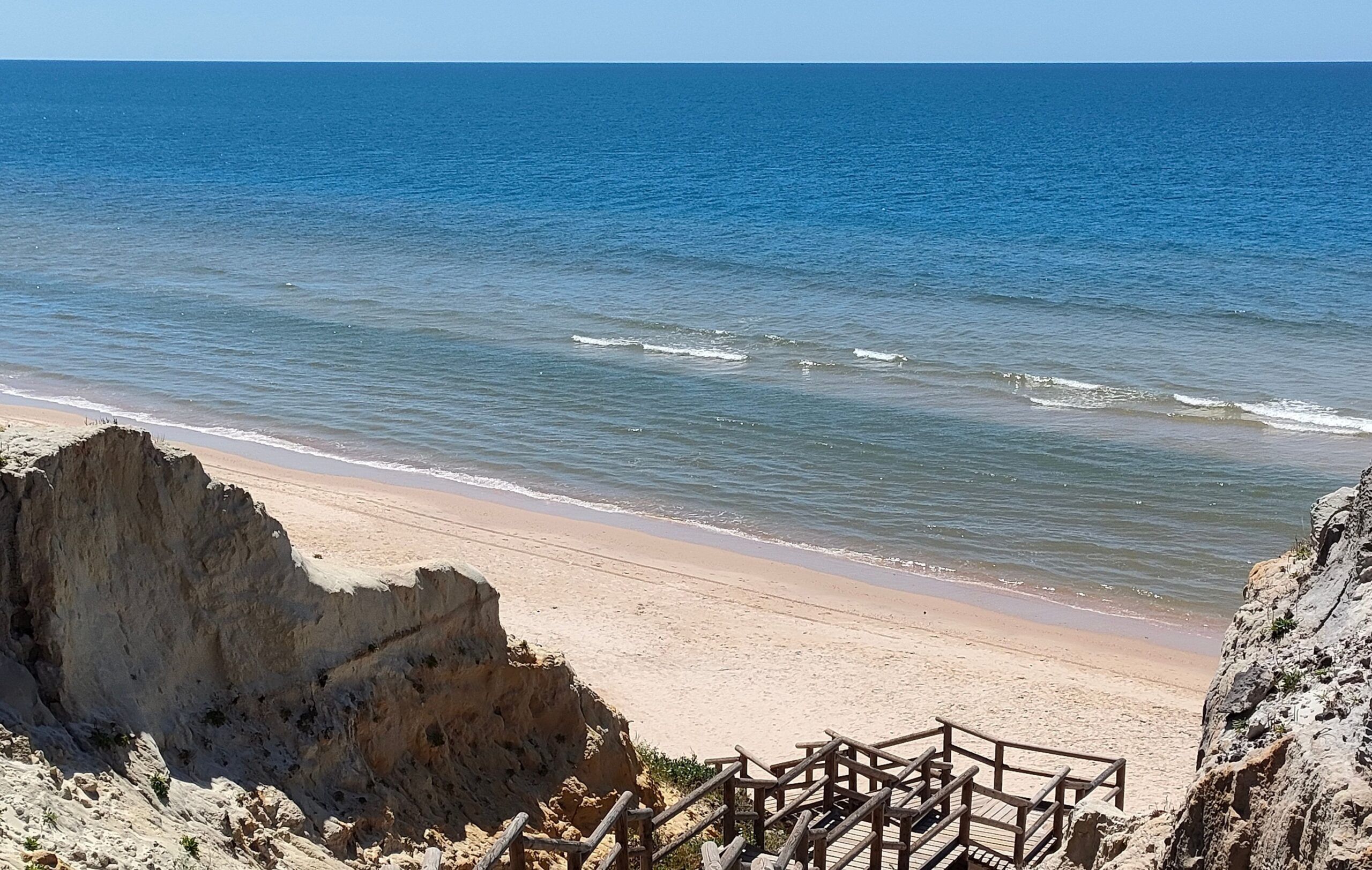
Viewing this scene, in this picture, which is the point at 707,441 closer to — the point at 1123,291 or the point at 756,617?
the point at 756,617

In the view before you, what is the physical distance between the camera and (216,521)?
1119cm

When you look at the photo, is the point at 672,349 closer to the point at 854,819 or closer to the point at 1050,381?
the point at 1050,381

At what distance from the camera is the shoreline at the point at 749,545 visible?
24250mm

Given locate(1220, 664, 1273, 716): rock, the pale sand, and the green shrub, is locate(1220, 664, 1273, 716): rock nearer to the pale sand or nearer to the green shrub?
the green shrub

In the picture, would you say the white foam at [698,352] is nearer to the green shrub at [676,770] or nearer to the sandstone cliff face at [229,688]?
the green shrub at [676,770]

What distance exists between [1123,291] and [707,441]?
22.7 m

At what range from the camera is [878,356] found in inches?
1640

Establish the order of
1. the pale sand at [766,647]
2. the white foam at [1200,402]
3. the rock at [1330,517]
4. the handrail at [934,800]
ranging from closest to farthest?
the rock at [1330,517] → the handrail at [934,800] → the pale sand at [766,647] → the white foam at [1200,402]

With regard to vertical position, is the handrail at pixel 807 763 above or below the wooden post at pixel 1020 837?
above

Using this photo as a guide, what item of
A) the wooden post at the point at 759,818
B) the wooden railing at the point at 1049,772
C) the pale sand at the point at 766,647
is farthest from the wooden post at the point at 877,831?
the pale sand at the point at 766,647

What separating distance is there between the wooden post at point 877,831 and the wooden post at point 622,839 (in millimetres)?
2620

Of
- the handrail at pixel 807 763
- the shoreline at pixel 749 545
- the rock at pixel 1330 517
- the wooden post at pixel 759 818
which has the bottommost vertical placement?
the wooden post at pixel 759 818

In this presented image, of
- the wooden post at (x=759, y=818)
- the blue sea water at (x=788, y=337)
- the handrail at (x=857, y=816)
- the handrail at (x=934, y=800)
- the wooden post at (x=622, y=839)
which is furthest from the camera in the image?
the blue sea water at (x=788, y=337)

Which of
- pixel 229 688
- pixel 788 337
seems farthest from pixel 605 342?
pixel 229 688
